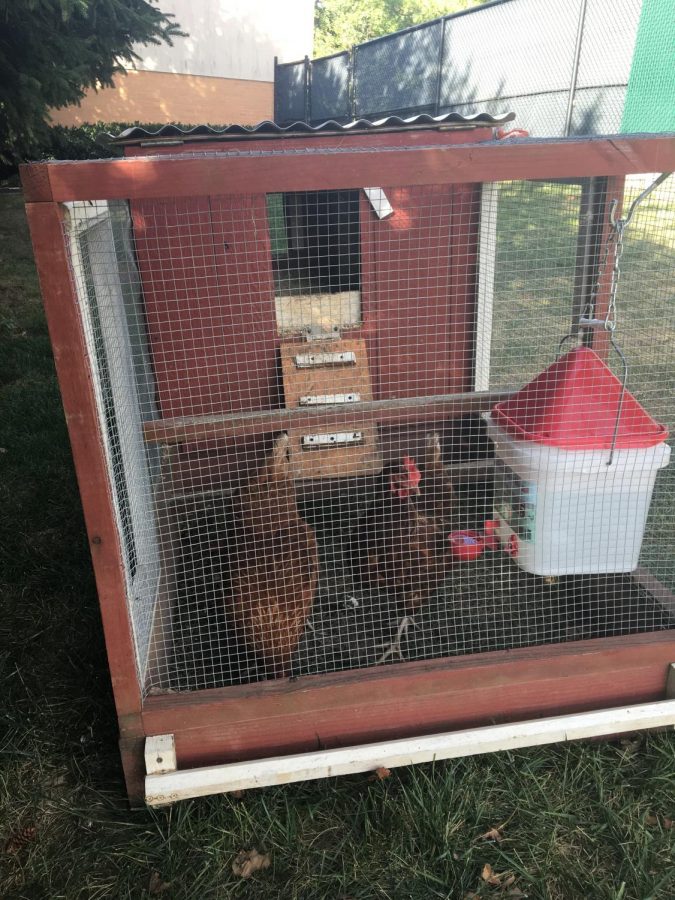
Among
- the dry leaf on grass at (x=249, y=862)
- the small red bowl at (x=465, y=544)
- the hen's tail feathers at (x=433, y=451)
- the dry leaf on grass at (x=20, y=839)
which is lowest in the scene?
Answer: the dry leaf on grass at (x=249, y=862)

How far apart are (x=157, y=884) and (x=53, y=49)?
18.9 feet

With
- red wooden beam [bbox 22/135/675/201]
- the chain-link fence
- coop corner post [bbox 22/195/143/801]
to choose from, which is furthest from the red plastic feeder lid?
the chain-link fence

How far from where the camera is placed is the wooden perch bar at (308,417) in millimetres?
2584

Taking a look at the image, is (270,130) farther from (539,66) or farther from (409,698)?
(539,66)

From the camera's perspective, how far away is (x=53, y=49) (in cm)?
525

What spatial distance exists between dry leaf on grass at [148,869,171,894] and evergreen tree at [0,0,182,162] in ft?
16.1

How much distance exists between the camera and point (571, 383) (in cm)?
222

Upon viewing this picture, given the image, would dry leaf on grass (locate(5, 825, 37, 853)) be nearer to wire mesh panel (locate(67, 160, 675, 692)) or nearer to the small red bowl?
wire mesh panel (locate(67, 160, 675, 692))

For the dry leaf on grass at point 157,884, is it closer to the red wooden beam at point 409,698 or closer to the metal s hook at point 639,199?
the red wooden beam at point 409,698

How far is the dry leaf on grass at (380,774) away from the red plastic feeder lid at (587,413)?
3.65ft

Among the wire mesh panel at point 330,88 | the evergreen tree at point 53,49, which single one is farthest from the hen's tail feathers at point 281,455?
the wire mesh panel at point 330,88

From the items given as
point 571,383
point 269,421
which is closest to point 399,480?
point 269,421

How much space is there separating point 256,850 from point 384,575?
3.22 ft

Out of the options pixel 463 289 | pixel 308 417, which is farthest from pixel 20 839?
pixel 463 289
